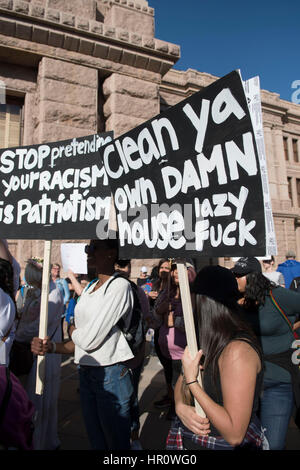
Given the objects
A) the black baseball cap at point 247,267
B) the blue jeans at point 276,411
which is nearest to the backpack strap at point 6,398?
the blue jeans at point 276,411

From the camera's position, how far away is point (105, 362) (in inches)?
87.0

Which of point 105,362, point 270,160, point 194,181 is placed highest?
point 270,160

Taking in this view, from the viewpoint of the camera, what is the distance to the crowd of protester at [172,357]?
4.72 ft

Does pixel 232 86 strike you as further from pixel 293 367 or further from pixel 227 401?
pixel 293 367

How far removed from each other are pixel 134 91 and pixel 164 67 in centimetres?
121

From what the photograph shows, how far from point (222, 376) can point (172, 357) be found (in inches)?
86.6

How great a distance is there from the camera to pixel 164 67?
8.89 metres

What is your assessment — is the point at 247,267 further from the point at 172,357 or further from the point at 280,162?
the point at 280,162

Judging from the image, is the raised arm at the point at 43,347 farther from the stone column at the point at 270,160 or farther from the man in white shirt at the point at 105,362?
the stone column at the point at 270,160

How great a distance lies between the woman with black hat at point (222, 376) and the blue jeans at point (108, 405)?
576 mm

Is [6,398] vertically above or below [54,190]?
below

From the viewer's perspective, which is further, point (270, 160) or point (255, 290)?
point (270, 160)

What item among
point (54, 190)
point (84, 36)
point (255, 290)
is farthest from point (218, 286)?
point (84, 36)
